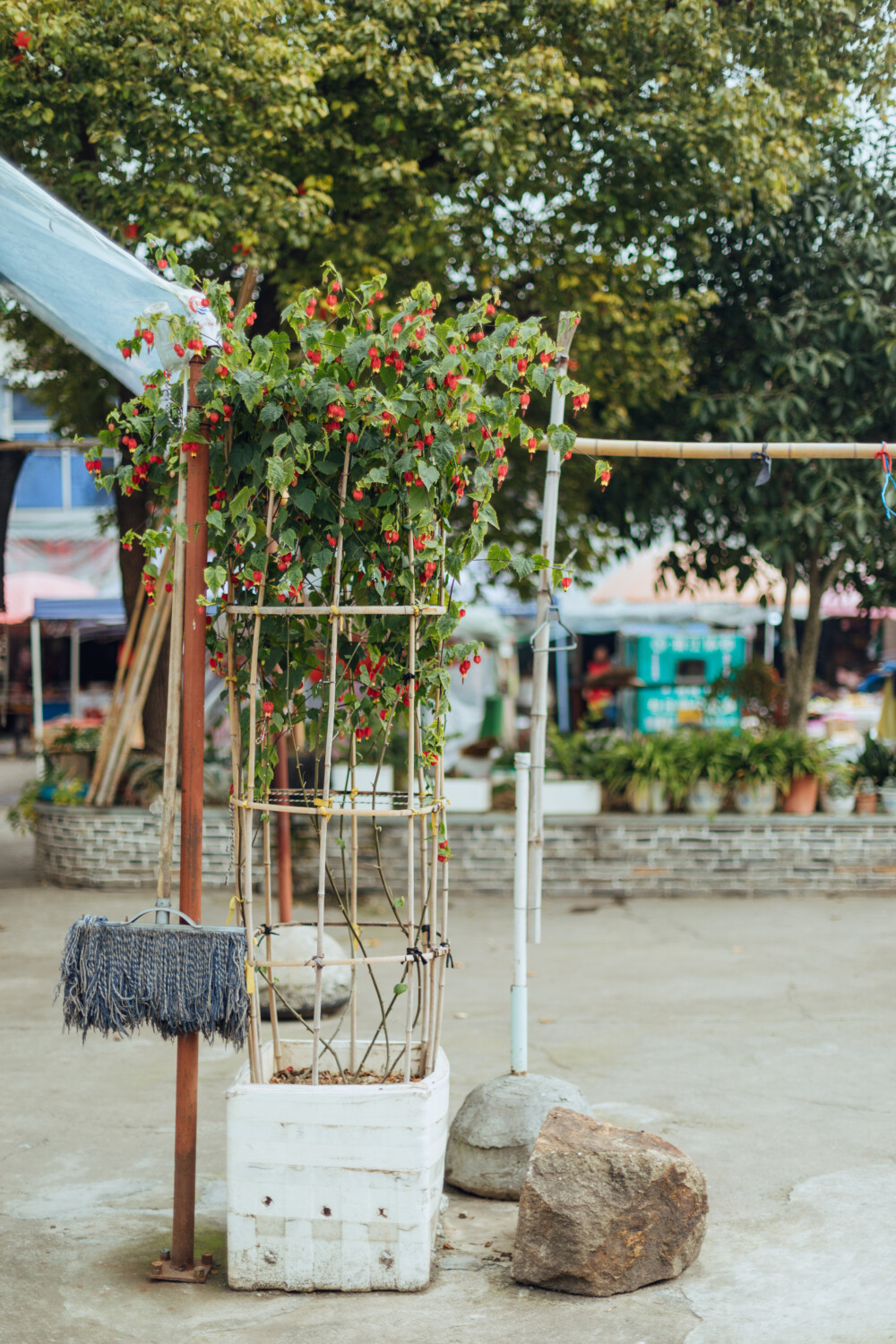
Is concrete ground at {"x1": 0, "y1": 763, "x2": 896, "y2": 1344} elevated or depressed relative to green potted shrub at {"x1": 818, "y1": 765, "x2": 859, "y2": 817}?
depressed

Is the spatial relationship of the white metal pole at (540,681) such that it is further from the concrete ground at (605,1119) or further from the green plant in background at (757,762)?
the green plant in background at (757,762)

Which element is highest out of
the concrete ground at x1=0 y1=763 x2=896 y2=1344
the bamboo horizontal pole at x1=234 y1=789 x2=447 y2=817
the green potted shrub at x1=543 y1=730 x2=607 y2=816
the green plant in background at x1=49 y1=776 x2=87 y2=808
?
the bamboo horizontal pole at x1=234 y1=789 x2=447 y2=817

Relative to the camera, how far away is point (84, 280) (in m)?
4.26

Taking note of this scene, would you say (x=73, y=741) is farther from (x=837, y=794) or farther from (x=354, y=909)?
(x=354, y=909)

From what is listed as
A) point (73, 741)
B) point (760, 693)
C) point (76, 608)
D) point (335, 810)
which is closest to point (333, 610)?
point (335, 810)

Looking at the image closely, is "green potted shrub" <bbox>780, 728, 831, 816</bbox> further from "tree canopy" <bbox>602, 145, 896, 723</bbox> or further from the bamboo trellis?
the bamboo trellis

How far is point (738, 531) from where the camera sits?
1111 cm

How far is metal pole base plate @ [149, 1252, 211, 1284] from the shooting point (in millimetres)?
4012

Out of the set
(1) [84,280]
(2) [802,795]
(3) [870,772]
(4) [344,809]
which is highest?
Result: (1) [84,280]

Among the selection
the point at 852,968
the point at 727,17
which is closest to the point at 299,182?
the point at 727,17

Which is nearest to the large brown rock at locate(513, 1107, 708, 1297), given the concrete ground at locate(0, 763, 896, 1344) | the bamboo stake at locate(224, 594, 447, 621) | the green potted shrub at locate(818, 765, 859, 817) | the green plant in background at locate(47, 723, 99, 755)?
the concrete ground at locate(0, 763, 896, 1344)

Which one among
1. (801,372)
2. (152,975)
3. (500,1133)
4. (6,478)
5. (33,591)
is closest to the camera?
(152,975)

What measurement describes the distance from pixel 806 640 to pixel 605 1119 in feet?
23.4

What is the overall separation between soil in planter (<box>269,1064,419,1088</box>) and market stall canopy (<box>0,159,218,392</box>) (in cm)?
245
